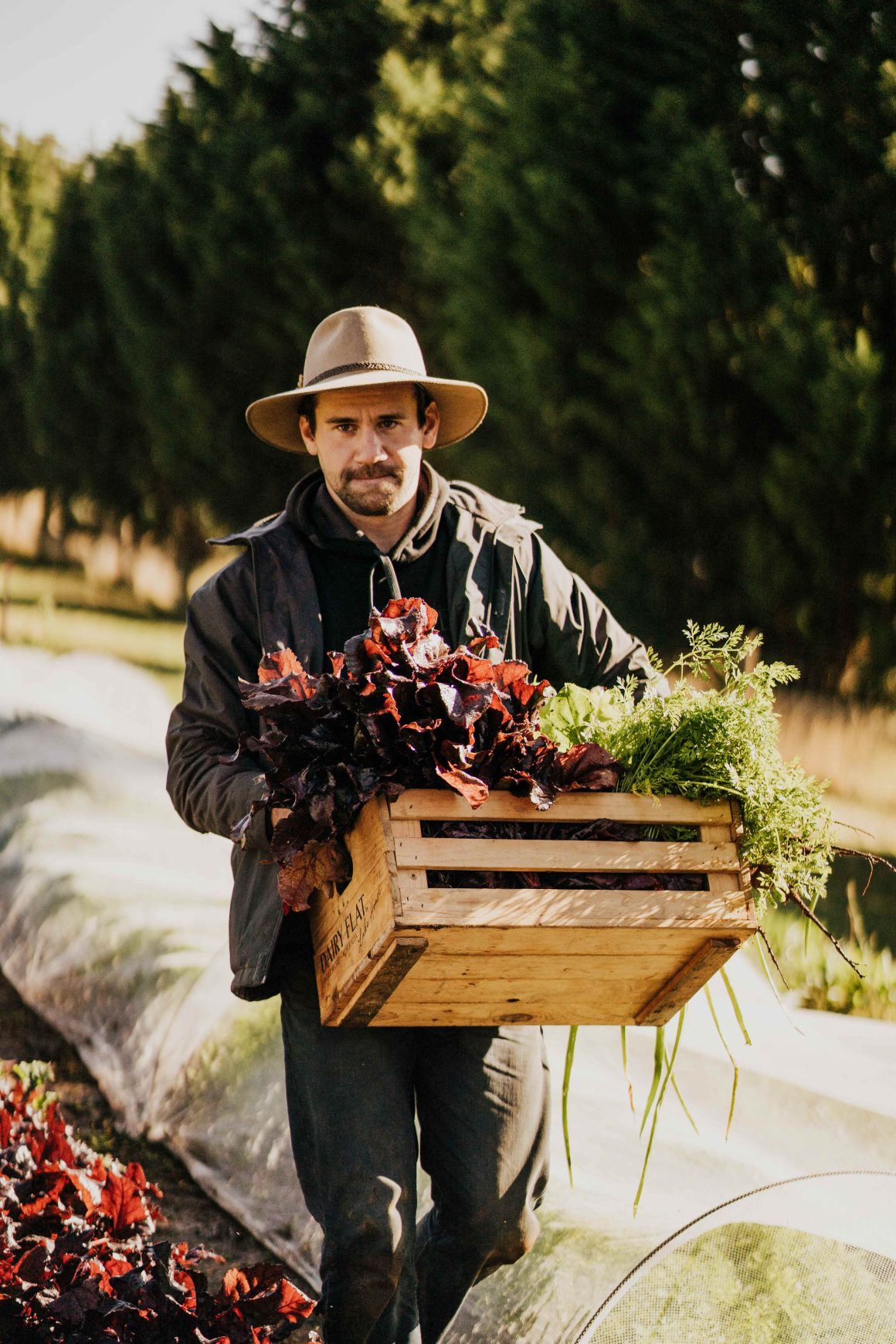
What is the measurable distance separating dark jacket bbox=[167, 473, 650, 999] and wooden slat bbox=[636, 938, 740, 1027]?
2.63ft

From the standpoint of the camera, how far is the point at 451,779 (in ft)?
8.15

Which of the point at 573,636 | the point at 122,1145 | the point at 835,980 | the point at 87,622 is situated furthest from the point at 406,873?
the point at 87,622

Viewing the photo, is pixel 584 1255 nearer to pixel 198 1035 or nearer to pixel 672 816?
pixel 672 816

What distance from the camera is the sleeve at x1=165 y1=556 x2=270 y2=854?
3.19m

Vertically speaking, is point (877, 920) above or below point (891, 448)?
below

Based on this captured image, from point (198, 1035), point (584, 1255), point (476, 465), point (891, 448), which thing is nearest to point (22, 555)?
point (476, 465)

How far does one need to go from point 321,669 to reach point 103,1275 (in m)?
1.44

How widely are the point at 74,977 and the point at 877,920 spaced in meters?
4.08

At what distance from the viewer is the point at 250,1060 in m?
4.86

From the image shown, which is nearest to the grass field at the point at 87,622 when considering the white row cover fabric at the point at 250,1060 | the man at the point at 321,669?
the white row cover fabric at the point at 250,1060

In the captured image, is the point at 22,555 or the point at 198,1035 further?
the point at 22,555

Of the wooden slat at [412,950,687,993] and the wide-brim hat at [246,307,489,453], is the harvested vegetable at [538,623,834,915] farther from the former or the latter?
the wide-brim hat at [246,307,489,453]

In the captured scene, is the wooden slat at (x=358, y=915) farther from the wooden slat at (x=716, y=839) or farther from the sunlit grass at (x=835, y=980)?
the sunlit grass at (x=835, y=980)

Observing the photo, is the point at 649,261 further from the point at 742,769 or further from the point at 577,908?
the point at 577,908
